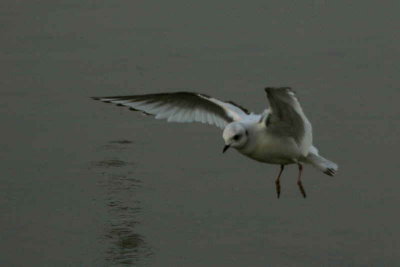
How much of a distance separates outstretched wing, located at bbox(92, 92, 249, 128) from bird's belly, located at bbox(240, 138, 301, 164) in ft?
1.48

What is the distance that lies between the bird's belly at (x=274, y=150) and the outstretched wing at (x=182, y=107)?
17.8 inches

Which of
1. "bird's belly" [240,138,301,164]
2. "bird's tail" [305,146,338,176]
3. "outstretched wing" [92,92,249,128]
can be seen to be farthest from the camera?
"outstretched wing" [92,92,249,128]

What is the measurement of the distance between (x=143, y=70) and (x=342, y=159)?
2580mm

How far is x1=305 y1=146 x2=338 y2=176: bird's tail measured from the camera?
6.41 metres

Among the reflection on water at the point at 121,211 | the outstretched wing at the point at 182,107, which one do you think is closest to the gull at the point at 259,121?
the outstretched wing at the point at 182,107

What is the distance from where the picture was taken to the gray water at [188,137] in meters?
6.20

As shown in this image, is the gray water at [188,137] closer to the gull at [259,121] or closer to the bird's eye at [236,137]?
the gull at [259,121]

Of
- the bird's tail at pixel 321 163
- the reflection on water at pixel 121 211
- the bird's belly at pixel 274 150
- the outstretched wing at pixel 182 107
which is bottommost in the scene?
the reflection on water at pixel 121 211

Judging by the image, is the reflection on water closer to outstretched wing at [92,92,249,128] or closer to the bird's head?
outstretched wing at [92,92,249,128]

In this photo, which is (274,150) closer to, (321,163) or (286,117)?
(286,117)

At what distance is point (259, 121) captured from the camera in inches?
246

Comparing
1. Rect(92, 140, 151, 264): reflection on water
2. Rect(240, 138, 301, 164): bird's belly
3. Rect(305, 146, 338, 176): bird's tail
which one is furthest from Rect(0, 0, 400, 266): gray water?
Rect(240, 138, 301, 164): bird's belly

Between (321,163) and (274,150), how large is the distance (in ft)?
1.30

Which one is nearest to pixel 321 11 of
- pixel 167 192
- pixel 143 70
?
pixel 143 70
